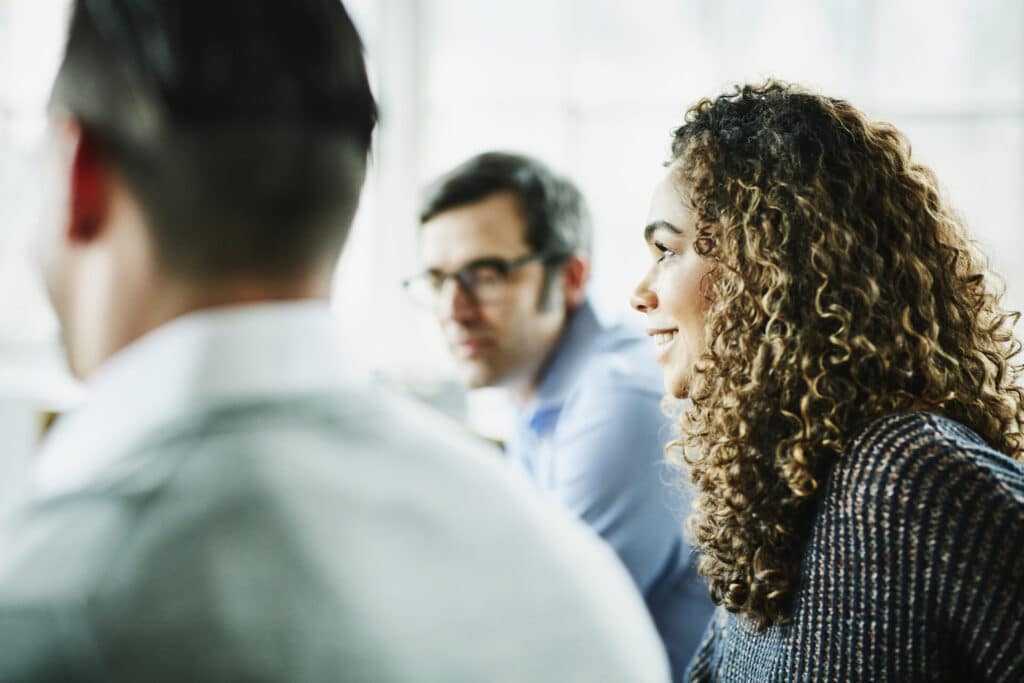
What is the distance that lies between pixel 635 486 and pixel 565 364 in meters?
0.48

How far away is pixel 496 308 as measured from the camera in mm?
1938

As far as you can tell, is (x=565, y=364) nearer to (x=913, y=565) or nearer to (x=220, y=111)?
(x=913, y=565)

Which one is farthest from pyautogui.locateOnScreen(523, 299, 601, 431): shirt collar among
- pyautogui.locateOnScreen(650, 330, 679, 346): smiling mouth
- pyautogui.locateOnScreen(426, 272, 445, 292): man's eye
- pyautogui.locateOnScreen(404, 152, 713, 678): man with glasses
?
pyautogui.locateOnScreen(650, 330, 679, 346): smiling mouth

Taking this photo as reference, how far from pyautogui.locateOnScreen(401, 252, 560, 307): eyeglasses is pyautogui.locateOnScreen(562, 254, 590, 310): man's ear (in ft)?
0.12

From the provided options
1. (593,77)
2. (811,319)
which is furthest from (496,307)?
(593,77)

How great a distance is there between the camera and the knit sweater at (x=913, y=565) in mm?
827

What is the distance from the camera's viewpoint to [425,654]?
46cm

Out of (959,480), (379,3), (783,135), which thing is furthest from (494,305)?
(379,3)

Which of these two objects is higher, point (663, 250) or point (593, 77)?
point (593, 77)

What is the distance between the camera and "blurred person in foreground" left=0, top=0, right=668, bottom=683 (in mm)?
416

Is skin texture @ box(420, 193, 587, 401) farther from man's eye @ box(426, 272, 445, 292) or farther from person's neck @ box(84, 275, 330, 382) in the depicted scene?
person's neck @ box(84, 275, 330, 382)

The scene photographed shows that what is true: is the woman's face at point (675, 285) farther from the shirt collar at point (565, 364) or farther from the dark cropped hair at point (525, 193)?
the dark cropped hair at point (525, 193)

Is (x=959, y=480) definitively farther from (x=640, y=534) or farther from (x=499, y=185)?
(x=499, y=185)

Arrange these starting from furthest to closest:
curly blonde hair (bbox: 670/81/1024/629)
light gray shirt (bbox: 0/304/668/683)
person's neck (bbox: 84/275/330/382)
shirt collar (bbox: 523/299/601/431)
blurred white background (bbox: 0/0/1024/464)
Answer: blurred white background (bbox: 0/0/1024/464) → shirt collar (bbox: 523/299/601/431) → curly blonde hair (bbox: 670/81/1024/629) → person's neck (bbox: 84/275/330/382) → light gray shirt (bbox: 0/304/668/683)
